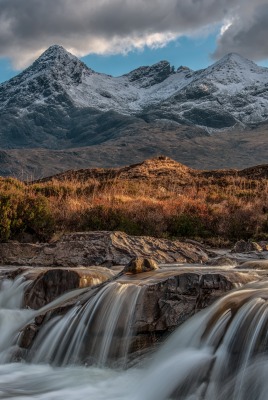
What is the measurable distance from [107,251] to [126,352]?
226 inches

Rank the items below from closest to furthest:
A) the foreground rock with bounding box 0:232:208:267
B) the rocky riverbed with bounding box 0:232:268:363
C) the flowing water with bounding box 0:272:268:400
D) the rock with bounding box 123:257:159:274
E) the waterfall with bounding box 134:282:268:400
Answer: the waterfall with bounding box 134:282:268:400 < the flowing water with bounding box 0:272:268:400 < the rocky riverbed with bounding box 0:232:268:363 < the rock with bounding box 123:257:159:274 < the foreground rock with bounding box 0:232:208:267

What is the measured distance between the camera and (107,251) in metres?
14.7

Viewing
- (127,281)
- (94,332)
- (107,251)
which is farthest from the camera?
(107,251)

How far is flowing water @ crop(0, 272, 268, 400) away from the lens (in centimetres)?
750

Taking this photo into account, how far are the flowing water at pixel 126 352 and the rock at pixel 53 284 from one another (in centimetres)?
64

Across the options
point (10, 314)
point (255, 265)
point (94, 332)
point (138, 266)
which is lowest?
Answer: point (94, 332)

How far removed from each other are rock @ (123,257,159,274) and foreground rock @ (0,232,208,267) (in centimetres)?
259

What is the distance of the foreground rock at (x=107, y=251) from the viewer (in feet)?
47.7

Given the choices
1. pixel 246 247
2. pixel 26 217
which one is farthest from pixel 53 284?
pixel 26 217

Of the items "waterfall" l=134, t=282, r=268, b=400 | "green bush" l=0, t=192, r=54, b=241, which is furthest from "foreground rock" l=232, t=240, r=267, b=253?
"waterfall" l=134, t=282, r=268, b=400

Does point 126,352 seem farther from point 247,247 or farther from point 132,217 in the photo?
point 132,217

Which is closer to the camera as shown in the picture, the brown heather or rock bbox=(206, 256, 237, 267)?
rock bbox=(206, 256, 237, 267)

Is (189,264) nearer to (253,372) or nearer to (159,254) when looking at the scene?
(159,254)

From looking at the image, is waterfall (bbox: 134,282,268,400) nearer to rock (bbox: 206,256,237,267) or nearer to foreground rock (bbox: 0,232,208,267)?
rock (bbox: 206,256,237,267)
